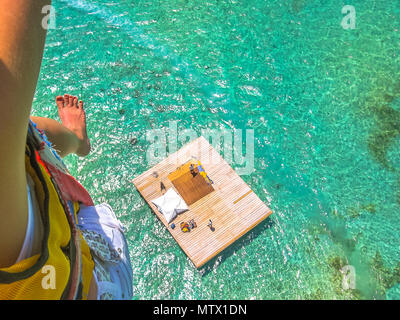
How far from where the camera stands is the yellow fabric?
1143 millimetres

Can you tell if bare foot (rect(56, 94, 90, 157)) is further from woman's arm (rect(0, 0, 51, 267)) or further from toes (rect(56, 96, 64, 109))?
woman's arm (rect(0, 0, 51, 267))

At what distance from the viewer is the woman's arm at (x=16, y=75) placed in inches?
28.6

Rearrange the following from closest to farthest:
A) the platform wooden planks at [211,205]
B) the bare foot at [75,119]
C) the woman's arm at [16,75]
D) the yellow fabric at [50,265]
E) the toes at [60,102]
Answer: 1. the woman's arm at [16,75]
2. the yellow fabric at [50,265]
3. the bare foot at [75,119]
4. the platform wooden planks at [211,205]
5. the toes at [60,102]

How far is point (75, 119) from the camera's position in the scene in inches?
216

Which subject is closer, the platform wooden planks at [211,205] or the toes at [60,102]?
the platform wooden planks at [211,205]

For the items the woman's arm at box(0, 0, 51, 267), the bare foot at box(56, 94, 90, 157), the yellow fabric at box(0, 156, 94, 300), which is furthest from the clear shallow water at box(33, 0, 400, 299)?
the woman's arm at box(0, 0, 51, 267)

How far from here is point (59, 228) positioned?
1.44 metres

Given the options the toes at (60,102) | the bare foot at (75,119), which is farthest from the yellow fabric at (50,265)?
the toes at (60,102)

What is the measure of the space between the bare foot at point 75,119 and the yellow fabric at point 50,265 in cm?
382

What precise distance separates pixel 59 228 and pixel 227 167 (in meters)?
4.68

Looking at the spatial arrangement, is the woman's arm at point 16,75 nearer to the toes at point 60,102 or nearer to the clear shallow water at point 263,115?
the clear shallow water at point 263,115

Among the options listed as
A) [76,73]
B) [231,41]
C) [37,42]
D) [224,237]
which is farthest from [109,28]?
[37,42]

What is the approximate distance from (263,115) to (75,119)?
406 cm

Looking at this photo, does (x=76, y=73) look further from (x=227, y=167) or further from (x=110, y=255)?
(x=110, y=255)
